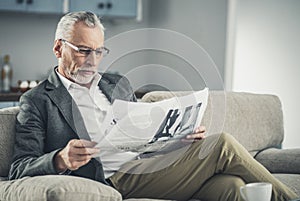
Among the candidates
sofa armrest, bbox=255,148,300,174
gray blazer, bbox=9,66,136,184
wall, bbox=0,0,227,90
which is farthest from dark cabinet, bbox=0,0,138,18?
gray blazer, bbox=9,66,136,184

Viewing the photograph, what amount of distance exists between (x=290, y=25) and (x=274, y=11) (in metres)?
0.17

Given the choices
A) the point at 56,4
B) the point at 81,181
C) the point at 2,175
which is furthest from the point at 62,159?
the point at 56,4

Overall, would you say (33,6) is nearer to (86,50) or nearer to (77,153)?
(86,50)

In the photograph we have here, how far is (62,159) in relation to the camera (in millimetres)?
2285

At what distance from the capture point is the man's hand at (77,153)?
2.20 metres

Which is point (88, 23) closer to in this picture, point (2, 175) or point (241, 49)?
point (2, 175)

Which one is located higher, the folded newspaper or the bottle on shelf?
the folded newspaper

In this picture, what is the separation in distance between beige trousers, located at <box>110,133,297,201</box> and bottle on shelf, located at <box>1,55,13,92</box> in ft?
9.07

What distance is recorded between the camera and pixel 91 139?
2416mm

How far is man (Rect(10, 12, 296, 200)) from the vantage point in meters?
2.47

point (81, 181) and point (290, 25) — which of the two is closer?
point (81, 181)

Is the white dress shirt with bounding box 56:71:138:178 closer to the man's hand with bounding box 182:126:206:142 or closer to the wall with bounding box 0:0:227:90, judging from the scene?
the man's hand with bounding box 182:126:206:142

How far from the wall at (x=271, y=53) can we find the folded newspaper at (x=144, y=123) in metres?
2.71

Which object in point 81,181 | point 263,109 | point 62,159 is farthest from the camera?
point 263,109
